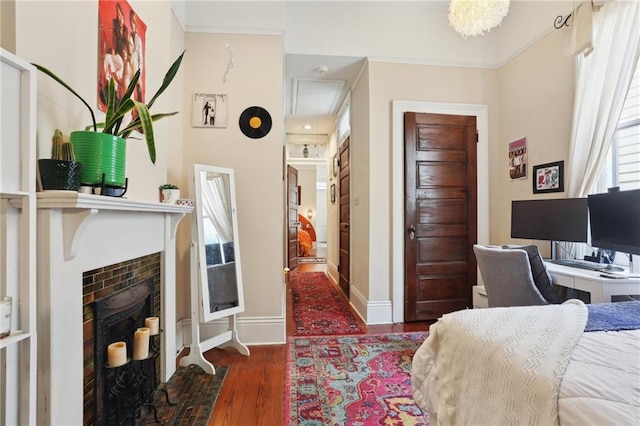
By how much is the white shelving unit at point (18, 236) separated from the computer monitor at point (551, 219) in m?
3.06

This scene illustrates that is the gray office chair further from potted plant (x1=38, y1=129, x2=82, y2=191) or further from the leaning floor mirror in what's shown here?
potted plant (x1=38, y1=129, x2=82, y2=191)

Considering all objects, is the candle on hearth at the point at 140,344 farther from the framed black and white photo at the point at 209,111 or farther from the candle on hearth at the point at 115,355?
the framed black and white photo at the point at 209,111

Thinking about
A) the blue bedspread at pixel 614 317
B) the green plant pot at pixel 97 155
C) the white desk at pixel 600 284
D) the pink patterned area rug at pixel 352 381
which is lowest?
the pink patterned area rug at pixel 352 381

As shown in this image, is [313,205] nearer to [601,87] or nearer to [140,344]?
[601,87]

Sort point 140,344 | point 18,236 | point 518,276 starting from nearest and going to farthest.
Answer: point 18,236 → point 140,344 → point 518,276

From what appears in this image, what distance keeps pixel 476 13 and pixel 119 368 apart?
313cm

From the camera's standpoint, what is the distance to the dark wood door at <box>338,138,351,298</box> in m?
4.14

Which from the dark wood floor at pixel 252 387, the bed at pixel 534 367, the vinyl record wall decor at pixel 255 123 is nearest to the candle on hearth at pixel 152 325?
the dark wood floor at pixel 252 387

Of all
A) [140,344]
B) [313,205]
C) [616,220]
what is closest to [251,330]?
[140,344]

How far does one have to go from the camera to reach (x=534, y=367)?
0.78m

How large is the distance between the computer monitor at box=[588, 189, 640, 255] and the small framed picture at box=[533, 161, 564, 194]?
48 centimetres

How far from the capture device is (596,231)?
83.8 inches

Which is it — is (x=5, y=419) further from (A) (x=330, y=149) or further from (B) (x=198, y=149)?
(A) (x=330, y=149)

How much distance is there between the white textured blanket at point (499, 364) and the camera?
75 cm
